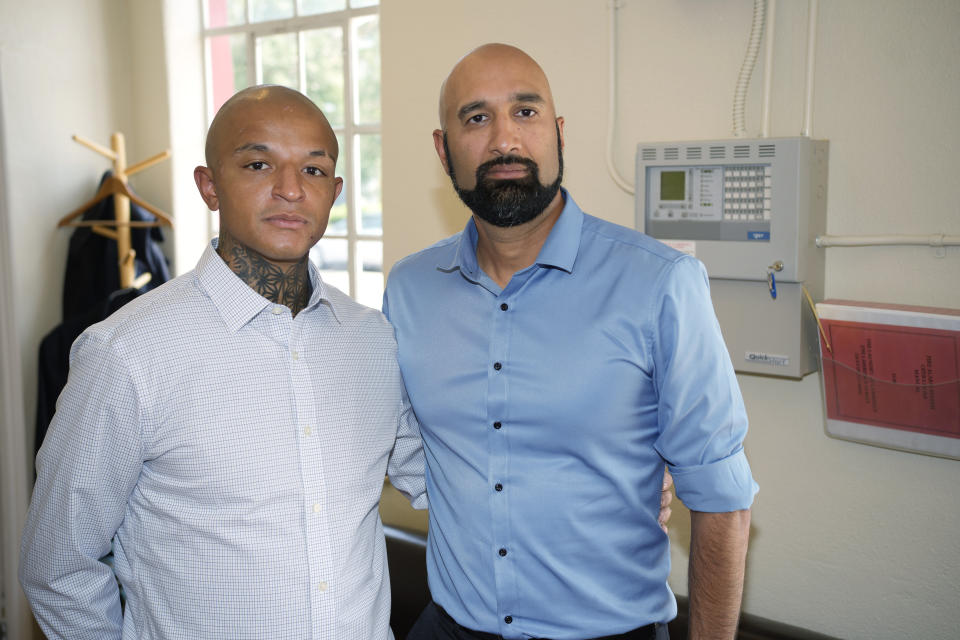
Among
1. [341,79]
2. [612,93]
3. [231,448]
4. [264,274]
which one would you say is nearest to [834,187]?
[612,93]

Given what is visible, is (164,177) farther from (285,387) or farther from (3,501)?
(285,387)

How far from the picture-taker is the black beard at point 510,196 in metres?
1.40

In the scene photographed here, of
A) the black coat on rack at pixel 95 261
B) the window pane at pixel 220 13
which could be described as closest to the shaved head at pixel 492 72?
the black coat on rack at pixel 95 261

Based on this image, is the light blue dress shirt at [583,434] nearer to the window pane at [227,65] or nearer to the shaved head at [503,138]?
the shaved head at [503,138]

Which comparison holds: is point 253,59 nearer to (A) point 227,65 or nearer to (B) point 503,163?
(A) point 227,65

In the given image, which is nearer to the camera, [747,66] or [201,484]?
[201,484]

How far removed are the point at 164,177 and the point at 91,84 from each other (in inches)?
18.1

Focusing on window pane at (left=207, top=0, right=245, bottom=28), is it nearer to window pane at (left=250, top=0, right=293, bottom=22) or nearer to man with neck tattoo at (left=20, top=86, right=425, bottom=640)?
window pane at (left=250, top=0, right=293, bottom=22)

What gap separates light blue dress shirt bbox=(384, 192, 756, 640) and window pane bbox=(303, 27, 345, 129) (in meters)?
1.95

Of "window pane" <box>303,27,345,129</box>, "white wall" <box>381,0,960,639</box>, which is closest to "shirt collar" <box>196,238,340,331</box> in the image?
"white wall" <box>381,0,960,639</box>

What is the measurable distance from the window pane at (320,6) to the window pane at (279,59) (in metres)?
0.11

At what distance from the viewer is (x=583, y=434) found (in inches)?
53.5

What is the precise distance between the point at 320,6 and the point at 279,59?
0.98 feet

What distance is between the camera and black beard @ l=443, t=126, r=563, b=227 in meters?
1.40
